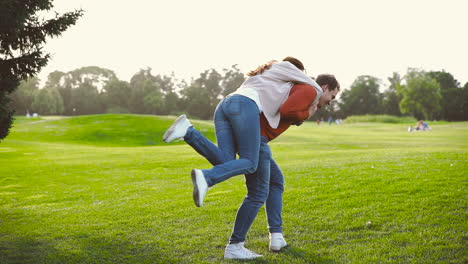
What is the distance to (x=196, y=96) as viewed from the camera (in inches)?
3802

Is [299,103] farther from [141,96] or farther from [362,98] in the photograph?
[362,98]

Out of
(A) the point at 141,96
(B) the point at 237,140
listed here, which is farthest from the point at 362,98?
(B) the point at 237,140

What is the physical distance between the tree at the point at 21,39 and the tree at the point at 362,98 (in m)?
108

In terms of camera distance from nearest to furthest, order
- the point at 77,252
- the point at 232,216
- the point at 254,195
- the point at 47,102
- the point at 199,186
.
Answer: the point at 199,186 < the point at 254,195 < the point at 77,252 < the point at 232,216 < the point at 47,102

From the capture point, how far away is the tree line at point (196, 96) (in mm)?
84250

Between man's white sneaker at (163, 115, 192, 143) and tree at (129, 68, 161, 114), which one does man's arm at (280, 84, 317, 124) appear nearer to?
man's white sneaker at (163, 115, 192, 143)

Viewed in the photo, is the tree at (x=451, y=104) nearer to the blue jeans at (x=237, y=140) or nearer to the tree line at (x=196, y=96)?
the tree line at (x=196, y=96)

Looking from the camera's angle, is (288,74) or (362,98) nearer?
(288,74)

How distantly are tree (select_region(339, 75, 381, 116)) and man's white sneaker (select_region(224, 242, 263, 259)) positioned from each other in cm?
11001

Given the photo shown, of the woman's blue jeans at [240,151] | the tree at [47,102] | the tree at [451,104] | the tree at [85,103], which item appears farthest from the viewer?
the tree at [451,104]

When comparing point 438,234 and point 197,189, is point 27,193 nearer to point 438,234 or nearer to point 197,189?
point 197,189

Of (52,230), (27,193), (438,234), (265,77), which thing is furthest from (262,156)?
(27,193)

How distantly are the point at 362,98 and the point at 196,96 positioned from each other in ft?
166

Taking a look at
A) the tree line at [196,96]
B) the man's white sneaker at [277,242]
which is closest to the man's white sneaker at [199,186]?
the man's white sneaker at [277,242]
